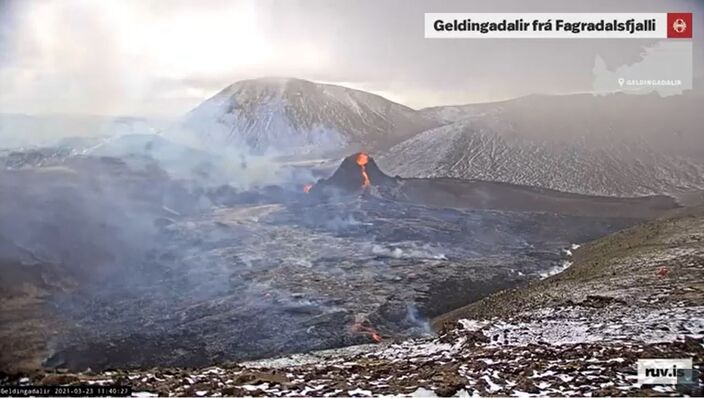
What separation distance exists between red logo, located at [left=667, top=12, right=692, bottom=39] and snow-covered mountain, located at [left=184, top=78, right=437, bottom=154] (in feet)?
203

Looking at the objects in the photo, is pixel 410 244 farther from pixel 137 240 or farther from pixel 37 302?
pixel 37 302

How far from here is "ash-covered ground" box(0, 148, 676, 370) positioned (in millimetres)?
14148

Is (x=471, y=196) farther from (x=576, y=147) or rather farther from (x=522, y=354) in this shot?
(x=522, y=354)

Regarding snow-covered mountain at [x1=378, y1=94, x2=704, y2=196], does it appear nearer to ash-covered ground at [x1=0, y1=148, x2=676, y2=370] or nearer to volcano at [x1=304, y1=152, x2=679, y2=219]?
volcano at [x1=304, y1=152, x2=679, y2=219]

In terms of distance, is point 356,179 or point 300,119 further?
point 300,119

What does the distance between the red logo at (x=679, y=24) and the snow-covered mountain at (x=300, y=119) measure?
2435 inches

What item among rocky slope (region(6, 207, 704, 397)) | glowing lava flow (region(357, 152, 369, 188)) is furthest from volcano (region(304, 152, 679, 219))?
rocky slope (region(6, 207, 704, 397))

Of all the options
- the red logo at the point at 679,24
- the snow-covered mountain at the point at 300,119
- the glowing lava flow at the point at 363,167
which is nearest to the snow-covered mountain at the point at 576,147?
the snow-covered mountain at the point at 300,119

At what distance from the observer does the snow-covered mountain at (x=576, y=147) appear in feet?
185

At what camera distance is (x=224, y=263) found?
22422 mm

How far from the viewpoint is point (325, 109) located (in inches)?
3659

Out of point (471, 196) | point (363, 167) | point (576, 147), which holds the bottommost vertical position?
point (471, 196)

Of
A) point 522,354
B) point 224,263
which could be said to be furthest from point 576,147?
point 522,354

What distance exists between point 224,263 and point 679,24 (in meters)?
17.8
